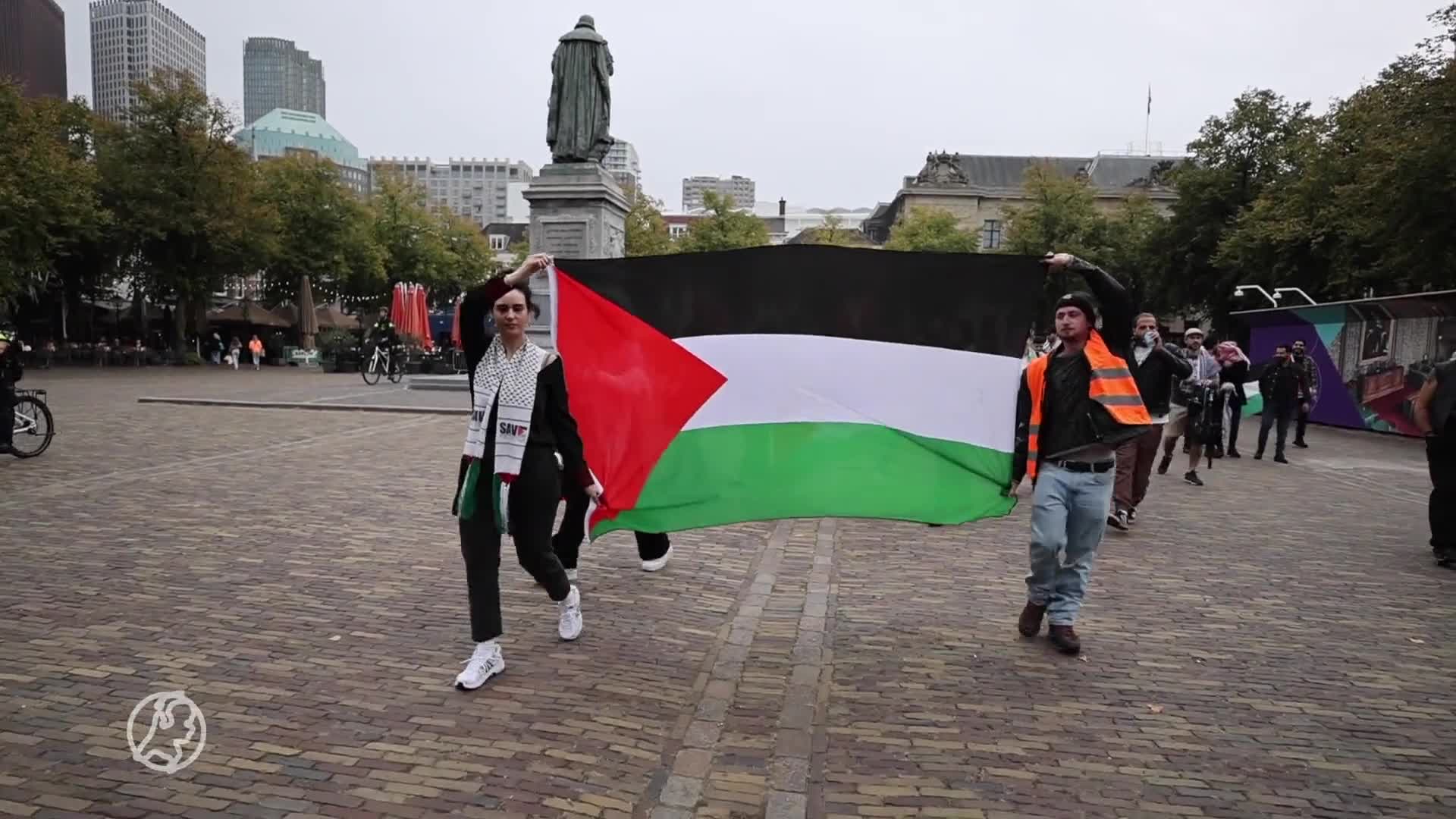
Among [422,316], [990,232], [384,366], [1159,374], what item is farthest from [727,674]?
[990,232]

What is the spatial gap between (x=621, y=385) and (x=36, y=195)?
39408mm

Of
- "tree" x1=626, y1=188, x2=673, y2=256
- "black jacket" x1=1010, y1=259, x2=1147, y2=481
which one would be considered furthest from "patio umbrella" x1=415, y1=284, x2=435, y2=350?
"black jacket" x1=1010, y1=259, x2=1147, y2=481

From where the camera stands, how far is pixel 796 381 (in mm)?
5598

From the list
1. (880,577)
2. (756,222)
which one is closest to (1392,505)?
(880,577)

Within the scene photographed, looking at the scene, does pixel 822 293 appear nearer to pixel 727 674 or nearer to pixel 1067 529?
pixel 1067 529

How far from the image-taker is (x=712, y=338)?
5.64 meters

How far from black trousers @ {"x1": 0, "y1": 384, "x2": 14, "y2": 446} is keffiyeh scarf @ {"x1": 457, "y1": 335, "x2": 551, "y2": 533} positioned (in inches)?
406

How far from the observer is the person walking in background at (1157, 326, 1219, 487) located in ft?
38.6

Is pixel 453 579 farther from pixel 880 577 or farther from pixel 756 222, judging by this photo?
pixel 756 222

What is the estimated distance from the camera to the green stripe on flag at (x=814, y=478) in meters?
5.50

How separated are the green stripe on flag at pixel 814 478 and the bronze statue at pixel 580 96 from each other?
17.1 meters

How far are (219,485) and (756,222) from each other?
53.9 m

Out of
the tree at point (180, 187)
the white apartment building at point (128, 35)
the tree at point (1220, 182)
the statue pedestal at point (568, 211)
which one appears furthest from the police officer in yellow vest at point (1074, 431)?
the white apartment building at point (128, 35)

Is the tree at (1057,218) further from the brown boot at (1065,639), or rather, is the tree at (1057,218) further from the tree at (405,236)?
the brown boot at (1065,639)
